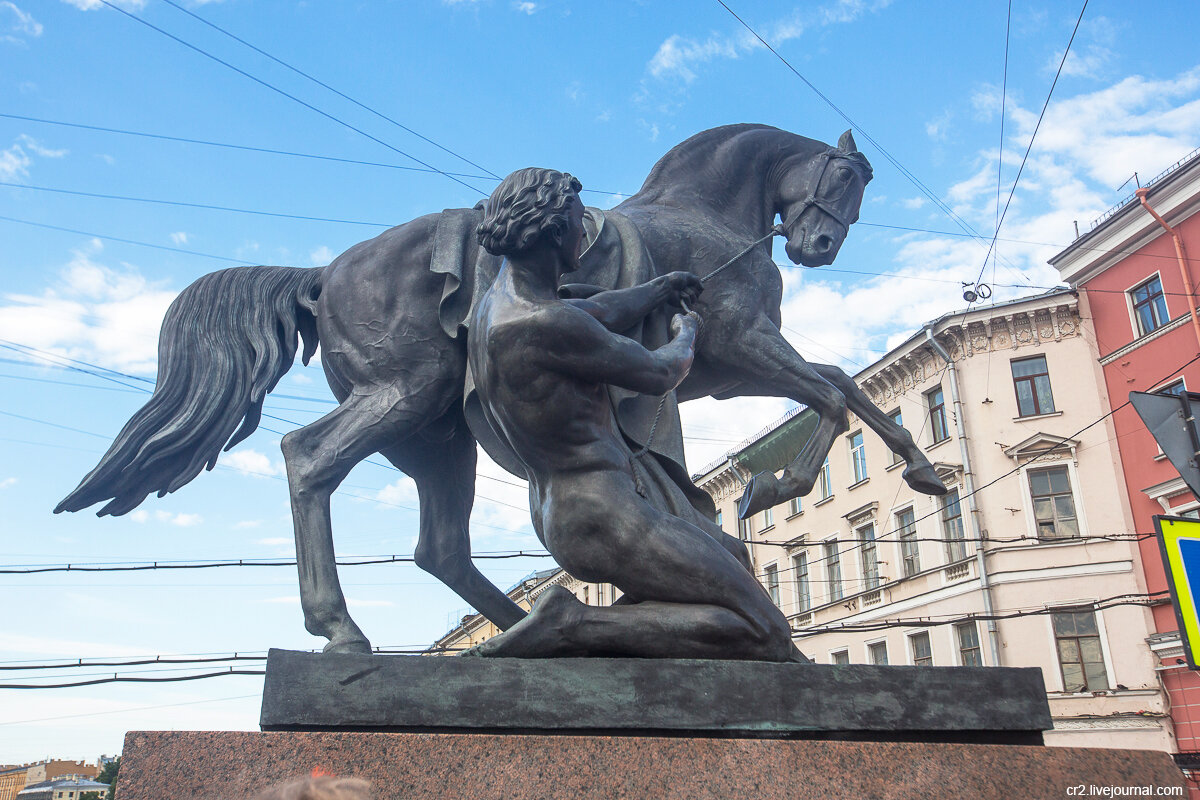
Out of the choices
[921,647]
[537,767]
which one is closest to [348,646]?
[537,767]

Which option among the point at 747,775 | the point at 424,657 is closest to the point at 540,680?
the point at 424,657

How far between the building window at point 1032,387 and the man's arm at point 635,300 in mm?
27977

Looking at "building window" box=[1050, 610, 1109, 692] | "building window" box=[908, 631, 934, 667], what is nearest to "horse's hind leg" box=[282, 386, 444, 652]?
"building window" box=[1050, 610, 1109, 692]

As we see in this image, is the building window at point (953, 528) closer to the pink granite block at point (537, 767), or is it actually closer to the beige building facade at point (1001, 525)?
the beige building facade at point (1001, 525)

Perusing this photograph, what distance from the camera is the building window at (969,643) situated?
27.5m

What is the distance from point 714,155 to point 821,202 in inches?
25.8

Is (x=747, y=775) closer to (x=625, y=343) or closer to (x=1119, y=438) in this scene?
(x=625, y=343)

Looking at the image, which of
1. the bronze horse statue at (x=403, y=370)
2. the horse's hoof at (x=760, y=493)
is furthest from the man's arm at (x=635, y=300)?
the horse's hoof at (x=760, y=493)

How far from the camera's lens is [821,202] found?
558 cm

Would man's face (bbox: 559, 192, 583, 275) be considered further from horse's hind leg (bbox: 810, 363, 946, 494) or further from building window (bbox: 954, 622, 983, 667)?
building window (bbox: 954, 622, 983, 667)

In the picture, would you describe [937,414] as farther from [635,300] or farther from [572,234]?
[572,234]

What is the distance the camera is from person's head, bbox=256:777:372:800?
1399 millimetres

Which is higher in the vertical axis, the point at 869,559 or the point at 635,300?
the point at 869,559

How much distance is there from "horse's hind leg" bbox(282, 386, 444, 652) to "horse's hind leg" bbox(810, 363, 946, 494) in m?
2.12
